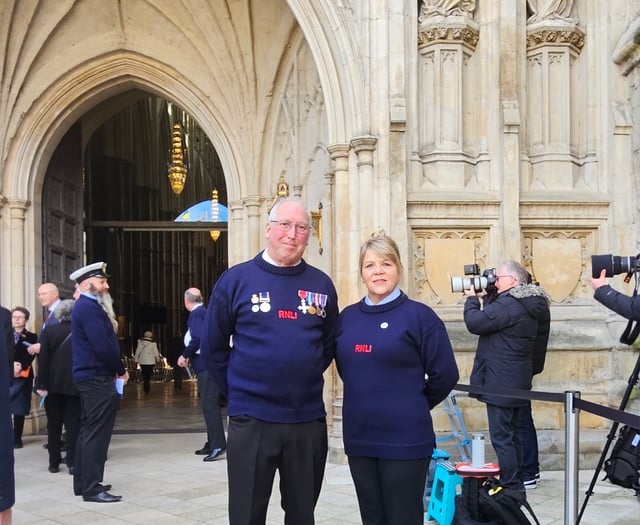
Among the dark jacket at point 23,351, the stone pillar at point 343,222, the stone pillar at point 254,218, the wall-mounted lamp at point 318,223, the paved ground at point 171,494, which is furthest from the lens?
the stone pillar at point 254,218

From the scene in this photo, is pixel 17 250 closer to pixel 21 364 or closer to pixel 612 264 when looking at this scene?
pixel 21 364

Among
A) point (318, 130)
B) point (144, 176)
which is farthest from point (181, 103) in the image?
point (144, 176)

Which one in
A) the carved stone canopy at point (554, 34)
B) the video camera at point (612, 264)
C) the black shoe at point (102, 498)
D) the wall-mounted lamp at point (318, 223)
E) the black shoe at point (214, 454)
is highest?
the carved stone canopy at point (554, 34)

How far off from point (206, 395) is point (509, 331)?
3.29 metres

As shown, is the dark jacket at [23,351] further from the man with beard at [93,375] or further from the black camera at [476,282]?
the black camera at [476,282]

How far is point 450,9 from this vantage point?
7363mm

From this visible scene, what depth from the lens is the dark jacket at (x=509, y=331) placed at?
5.38 m

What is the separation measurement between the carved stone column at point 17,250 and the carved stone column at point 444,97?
5846 mm

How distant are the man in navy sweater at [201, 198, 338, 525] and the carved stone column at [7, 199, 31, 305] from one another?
799cm

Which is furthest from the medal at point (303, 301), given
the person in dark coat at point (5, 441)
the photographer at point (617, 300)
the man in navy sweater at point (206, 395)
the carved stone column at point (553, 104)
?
the carved stone column at point (553, 104)

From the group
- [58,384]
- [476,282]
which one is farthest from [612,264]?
[58,384]

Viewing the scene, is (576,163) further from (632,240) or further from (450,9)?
(450,9)

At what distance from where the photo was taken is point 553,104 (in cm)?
752

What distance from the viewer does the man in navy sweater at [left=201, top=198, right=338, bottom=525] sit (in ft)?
10.3
